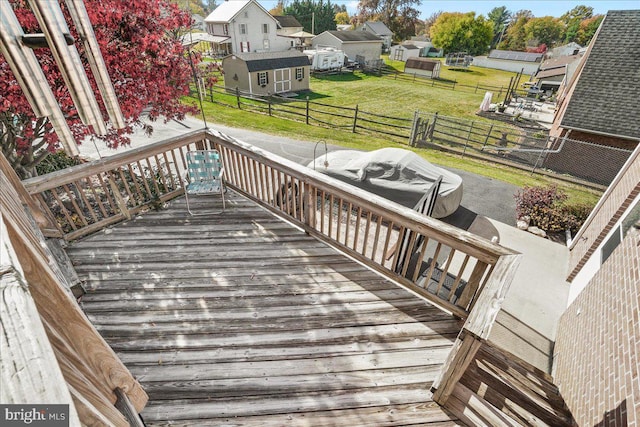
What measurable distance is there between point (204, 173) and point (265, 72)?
749 inches

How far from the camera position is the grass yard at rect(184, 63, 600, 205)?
33.1 feet

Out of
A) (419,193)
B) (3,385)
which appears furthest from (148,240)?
(419,193)

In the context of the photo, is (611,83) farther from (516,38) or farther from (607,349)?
(516,38)

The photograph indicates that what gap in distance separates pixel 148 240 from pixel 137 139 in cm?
718

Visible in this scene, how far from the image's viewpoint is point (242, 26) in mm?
30344

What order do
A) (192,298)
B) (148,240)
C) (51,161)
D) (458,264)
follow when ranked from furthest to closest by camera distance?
(51,161)
(458,264)
(148,240)
(192,298)

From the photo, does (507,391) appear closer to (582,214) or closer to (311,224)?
(311,224)

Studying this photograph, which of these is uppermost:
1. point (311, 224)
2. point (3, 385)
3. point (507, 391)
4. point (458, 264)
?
point (3, 385)

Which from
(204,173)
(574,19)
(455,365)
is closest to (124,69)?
(204,173)

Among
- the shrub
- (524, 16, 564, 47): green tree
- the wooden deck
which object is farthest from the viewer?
(524, 16, 564, 47): green tree

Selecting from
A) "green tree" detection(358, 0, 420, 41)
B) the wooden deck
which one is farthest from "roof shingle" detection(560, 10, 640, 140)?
"green tree" detection(358, 0, 420, 41)

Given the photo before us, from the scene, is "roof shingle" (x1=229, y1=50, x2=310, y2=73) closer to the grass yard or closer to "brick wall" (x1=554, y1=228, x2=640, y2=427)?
the grass yard

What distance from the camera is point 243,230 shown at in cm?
416

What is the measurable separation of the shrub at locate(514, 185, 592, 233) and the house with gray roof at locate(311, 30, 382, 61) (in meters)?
35.2
